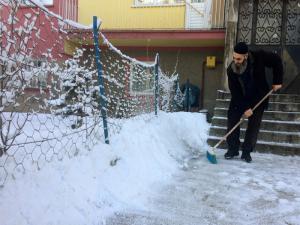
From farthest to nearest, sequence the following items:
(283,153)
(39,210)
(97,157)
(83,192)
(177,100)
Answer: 1. (177,100)
2. (283,153)
3. (97,157)
4. (83,192)
5. (39,210)

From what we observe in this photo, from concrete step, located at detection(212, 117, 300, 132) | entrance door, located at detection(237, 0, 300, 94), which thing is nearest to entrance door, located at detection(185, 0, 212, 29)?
entrance door, located at detection(237, 0, 300, 94)

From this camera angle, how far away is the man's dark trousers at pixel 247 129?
5.13 m

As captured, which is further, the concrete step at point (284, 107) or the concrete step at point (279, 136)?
the concrete step at point (284, 107)

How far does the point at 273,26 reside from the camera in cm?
838

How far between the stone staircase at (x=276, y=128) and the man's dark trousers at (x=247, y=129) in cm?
60

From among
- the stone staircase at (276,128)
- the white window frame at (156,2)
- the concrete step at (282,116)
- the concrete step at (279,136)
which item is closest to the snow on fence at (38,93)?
the stone staircase at (276,128)

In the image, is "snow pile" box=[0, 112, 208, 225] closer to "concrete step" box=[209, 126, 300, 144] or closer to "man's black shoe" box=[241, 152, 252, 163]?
"man's black shoe" box=[241, 152, 252, 163]

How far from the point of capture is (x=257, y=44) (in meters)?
8.40

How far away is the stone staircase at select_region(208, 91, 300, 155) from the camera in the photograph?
18.6ft

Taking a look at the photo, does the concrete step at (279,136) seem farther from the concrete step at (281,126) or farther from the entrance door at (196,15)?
the entrance door at (196,15)

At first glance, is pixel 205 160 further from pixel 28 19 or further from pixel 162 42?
pixel 162 42

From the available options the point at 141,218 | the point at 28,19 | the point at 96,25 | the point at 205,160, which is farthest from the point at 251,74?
A: the point at 28,19

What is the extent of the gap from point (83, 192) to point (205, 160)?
2.65 m

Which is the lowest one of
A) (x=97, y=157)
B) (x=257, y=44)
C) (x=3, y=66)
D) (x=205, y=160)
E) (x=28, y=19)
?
(x=205, y=160)
